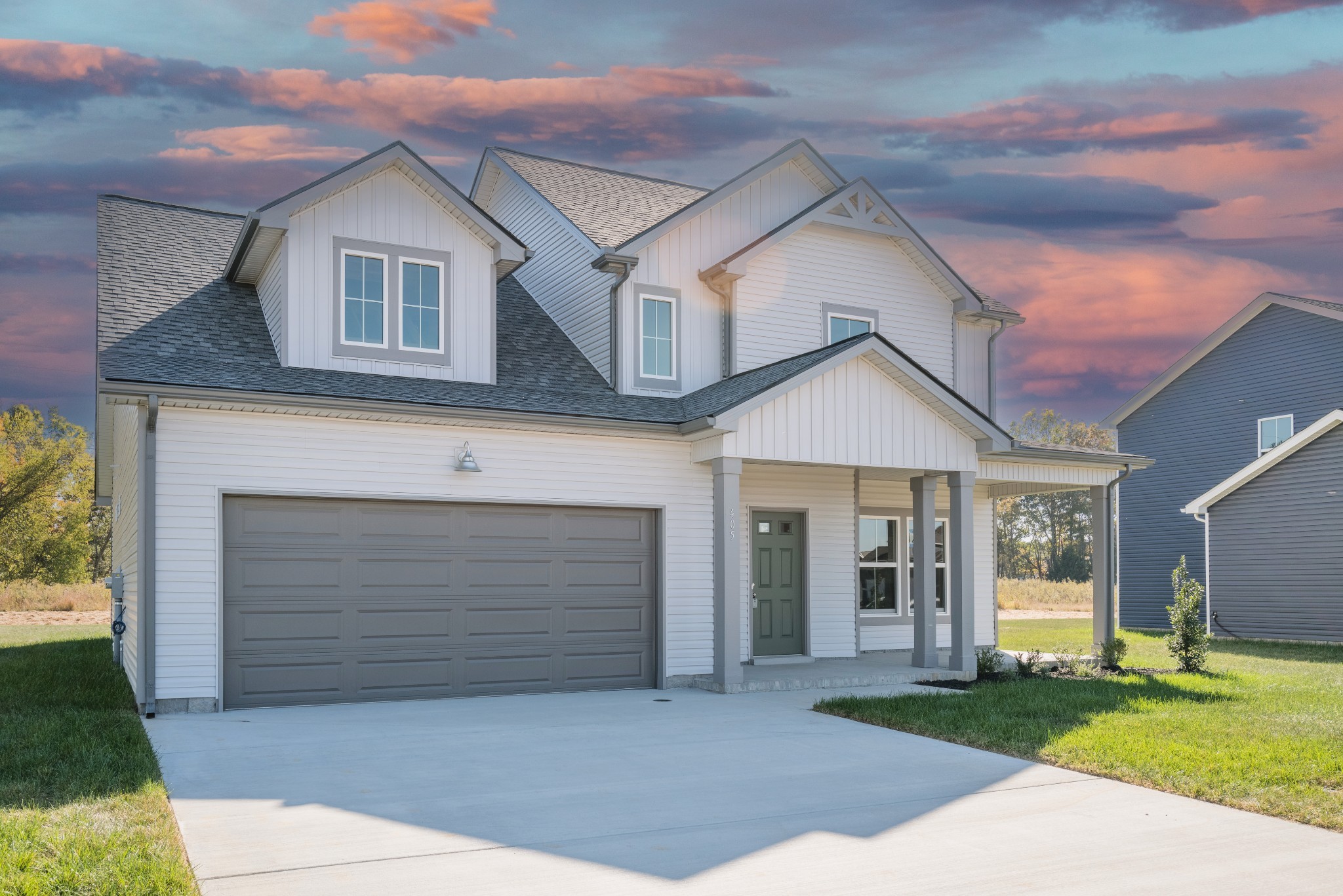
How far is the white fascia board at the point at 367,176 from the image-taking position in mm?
11555

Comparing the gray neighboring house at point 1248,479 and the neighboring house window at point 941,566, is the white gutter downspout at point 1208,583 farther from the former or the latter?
the neighboring house window at point 941,566

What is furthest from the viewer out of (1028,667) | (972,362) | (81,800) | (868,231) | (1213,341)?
(1213,341)

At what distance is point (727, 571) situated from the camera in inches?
484

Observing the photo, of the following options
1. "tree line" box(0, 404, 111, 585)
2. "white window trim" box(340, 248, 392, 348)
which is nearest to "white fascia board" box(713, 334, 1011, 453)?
"white window trim" box(340, 248, 392, 348)

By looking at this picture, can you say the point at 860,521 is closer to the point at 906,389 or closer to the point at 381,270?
the point at 906,389

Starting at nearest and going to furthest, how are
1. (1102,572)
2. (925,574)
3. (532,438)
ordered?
(532,438) → (925,574) → (1102,572)

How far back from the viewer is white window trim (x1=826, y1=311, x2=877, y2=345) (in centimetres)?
1561

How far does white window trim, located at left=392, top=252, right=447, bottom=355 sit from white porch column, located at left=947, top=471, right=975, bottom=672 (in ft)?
22.9

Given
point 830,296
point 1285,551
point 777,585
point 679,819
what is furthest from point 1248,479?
point 679,819

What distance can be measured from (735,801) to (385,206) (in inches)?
343

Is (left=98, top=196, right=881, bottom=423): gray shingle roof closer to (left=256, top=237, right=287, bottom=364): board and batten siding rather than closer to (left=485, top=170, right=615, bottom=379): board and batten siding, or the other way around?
(left=256, top=237, right=287, bottom=364): board and batten siding

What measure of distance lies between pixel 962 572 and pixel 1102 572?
3759 mm

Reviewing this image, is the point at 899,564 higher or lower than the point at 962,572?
lower

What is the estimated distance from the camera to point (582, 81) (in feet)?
69.2
